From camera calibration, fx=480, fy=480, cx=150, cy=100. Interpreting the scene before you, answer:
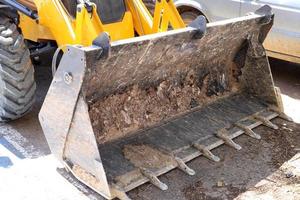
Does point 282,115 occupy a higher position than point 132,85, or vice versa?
point 132,85

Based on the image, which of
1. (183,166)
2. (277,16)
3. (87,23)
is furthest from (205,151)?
(277,16)

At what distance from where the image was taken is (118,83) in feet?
13.9

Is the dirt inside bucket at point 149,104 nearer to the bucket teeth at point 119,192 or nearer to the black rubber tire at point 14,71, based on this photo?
the bucket teeth at point 119,192

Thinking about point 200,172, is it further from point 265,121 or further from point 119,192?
point 265,121

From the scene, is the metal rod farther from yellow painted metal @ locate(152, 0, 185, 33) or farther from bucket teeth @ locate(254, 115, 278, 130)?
bucket teeth @ locate(254, 115, 278, 130)

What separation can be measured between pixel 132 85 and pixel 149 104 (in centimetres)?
31

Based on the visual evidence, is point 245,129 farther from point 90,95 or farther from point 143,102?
point 90,95

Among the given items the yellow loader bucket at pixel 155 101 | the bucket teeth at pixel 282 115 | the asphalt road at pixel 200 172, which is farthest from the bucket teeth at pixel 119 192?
the bucket teeth at pixel 282 115

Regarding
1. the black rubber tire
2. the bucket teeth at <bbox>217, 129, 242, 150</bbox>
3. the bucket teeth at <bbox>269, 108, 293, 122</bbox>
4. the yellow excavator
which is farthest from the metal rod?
the bucket teeth at <bbox>269, 108, 293, 122</bbox>

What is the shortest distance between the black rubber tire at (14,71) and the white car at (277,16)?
3.33 m

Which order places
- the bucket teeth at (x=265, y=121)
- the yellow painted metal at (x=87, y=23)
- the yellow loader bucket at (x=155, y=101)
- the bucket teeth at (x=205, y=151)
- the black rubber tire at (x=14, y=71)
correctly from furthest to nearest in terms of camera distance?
1. the bucket teeth at (x=265, y=121)
2. the black rubber tire at (x=14, y=71)
3. the bucket teeth at (x=205, y=151)
4. the yellow painted metal at (x=87, y=23)
5. the yellow loader bucket at (x=155, y=101)

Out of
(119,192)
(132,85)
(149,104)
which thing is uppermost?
(132,85)

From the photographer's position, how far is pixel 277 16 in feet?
21.4

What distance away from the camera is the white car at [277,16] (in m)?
6.39
